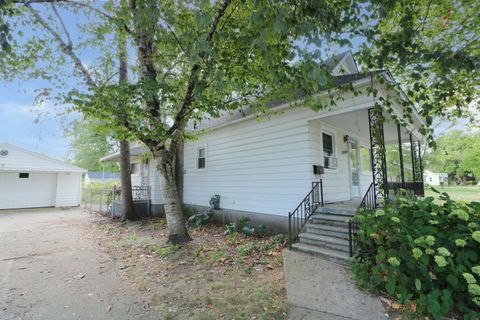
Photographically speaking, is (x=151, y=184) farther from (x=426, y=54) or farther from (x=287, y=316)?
(x=426, y=54)

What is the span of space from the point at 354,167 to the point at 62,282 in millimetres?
8859

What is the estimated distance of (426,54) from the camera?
2533mm

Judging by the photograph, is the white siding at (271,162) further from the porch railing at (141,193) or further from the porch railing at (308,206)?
the porch railing at (141,193)

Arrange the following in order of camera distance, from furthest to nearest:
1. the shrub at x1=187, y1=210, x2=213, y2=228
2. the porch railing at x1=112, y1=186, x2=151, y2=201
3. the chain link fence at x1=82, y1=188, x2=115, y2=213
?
the chain link fence at x1=82, y1=188, x2=115, y2=213, the porch railing at x1=112, y1=186, x2=151, y2=201, the shrub at x1=187, y1=210, x2=213, y2=228

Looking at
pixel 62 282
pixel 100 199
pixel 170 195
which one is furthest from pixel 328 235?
pixel 100 199

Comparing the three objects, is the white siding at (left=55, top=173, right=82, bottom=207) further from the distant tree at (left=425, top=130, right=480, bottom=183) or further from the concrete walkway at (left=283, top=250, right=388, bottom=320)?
the distant tree at (left=425, top=130, right=480, bottom=183)

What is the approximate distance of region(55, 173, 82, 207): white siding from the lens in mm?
15672

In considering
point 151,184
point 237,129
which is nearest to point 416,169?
point 237,129

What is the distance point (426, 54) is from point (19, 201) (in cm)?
1993

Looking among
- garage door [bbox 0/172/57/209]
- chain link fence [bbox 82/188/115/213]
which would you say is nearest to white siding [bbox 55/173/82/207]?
garage door [bbox 0/172/57/209]

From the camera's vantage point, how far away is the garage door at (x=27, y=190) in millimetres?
14086

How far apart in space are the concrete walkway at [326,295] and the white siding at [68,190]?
17099 millimetres

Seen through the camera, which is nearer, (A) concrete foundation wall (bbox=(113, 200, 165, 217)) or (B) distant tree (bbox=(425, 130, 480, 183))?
(A) concrete foundation wall (bbox=(113, 200, 165, 217))

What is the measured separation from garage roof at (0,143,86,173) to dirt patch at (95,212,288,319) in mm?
11249
